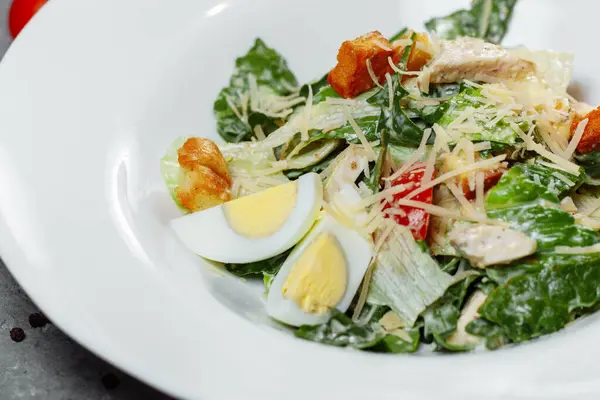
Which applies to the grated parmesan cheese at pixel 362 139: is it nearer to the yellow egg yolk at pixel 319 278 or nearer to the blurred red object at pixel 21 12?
the yellow egg yolk at pixel 319 278

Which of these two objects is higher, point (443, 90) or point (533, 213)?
point (443, 90)

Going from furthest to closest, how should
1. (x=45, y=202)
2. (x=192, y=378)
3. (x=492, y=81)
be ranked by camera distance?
(x=492, y=81), (x=45, y=202), (x=192, y=378)

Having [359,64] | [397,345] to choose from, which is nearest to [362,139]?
[359,64]

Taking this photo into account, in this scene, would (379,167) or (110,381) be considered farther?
(379,167)

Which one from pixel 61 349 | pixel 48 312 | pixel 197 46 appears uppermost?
pixel 197 46

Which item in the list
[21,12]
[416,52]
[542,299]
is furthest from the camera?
[21,12]

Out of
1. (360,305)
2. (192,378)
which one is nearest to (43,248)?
(192,378)

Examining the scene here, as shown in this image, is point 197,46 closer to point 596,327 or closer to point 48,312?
point 48,312

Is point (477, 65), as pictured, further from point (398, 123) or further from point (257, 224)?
point (257, 224)
